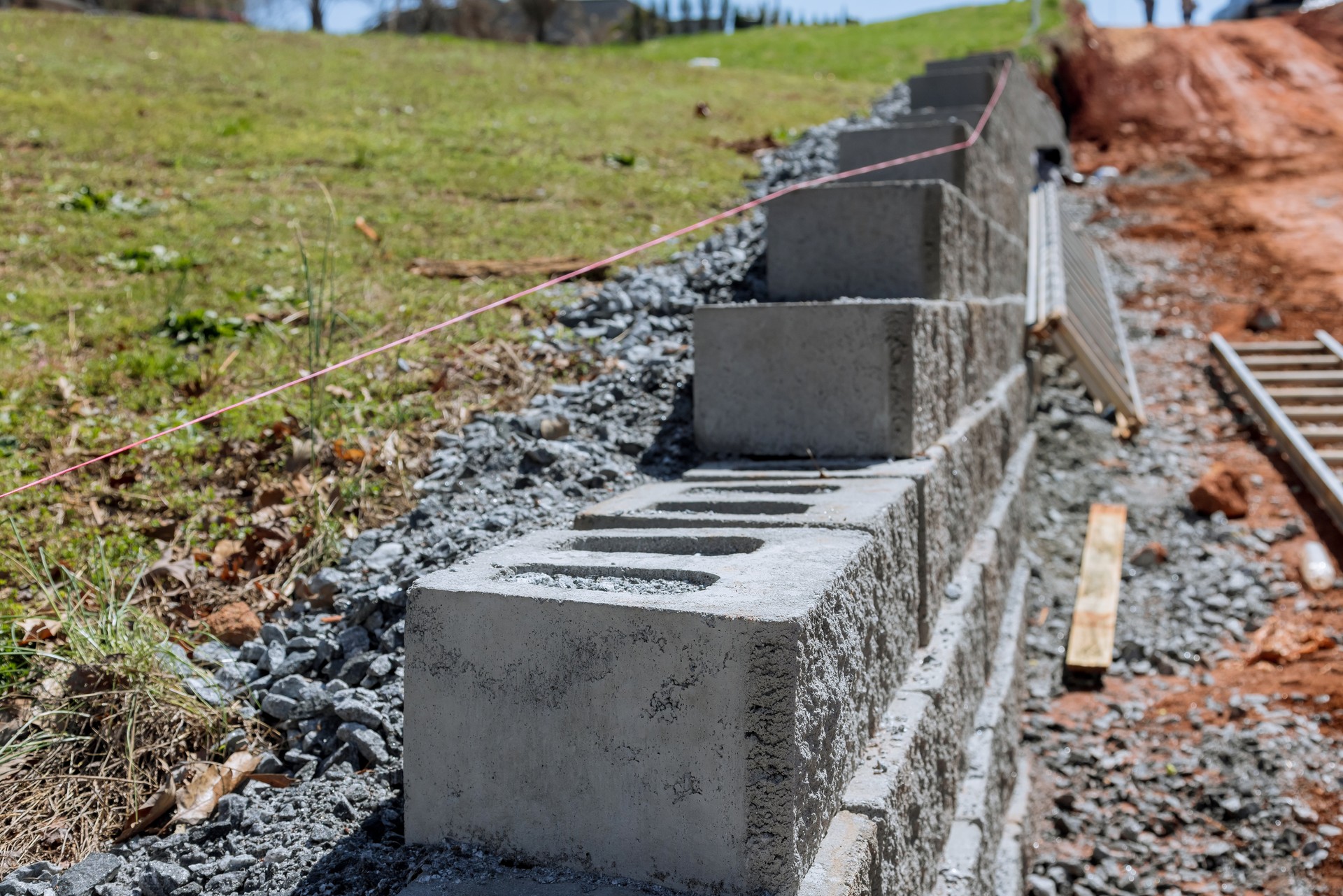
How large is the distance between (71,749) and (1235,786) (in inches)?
152

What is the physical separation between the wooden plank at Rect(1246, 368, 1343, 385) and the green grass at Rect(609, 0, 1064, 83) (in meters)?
10.1

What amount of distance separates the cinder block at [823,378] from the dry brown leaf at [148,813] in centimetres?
193

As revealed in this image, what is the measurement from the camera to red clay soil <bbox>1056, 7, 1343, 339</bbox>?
33.0 ft

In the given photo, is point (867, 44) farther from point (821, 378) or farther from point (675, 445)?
→ point (821, 378)

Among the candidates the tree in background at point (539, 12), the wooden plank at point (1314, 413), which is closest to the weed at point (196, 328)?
the wooden plank at point (1314, 413)

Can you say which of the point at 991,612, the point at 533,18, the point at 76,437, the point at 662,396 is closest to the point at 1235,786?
the point at 991,612

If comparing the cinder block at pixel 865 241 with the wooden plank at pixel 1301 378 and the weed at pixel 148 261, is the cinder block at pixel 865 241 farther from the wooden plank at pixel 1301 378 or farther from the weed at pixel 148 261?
the wooden plank at pixel 1301 378

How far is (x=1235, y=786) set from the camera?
3.73m

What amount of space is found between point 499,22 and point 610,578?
3307 cm

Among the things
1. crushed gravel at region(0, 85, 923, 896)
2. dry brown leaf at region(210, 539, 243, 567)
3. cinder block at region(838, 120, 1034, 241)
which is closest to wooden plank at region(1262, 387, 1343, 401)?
cinder block at region(838, 120, 1034, 241)

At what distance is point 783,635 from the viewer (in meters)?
1.66

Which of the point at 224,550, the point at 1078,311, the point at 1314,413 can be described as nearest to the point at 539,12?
the point at 1078,311

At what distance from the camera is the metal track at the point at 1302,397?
601 centimetres

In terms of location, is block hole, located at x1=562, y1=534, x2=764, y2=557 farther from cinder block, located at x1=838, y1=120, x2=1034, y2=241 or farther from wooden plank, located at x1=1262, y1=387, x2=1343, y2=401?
wooden plank, located at x1=1262, y1=387, x2=1343, y2=401
